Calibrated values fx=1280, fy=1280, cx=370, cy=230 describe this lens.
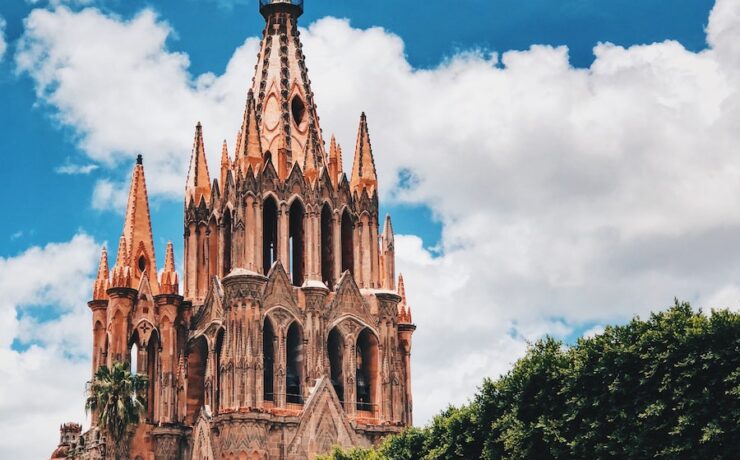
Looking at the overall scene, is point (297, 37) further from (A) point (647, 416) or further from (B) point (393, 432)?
(A) point (647, 416)

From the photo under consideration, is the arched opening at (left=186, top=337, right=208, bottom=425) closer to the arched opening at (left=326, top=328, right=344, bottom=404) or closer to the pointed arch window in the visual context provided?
the pointed arch window

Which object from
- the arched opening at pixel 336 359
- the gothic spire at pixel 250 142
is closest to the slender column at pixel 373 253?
the arched opening at pixel 336 359

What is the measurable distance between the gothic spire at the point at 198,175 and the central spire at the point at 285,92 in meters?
3.55

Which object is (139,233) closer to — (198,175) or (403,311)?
(198,175)

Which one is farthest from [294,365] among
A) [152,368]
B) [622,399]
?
[622,399]

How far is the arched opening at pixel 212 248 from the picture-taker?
59312mm

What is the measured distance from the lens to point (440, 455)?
42875 mm

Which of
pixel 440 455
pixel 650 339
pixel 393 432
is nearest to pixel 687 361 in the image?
pixel 650 339

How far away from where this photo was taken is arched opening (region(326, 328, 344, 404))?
56.5 m

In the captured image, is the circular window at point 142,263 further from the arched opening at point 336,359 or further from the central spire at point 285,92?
the arched opening at point 336,359

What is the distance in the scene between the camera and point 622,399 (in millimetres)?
35625

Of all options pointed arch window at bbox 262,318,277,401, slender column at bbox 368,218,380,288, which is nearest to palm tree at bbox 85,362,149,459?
pointed arch window at bbox 262,318,277,401

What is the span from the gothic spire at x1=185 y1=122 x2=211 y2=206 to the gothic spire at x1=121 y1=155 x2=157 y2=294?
7.36ft

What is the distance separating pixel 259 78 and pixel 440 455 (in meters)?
25.2
